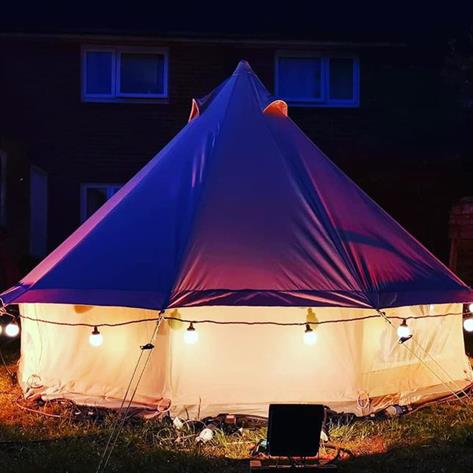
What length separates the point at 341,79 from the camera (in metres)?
13.9

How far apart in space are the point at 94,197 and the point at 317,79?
495cm

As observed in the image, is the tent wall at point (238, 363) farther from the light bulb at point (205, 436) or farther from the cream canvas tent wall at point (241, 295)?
the light bulb at point (205, 436)

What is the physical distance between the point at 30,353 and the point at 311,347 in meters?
2.65

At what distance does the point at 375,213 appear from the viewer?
650 centimetres

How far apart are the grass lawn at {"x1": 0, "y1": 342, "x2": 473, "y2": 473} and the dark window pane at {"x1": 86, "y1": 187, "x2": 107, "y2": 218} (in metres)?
8.16

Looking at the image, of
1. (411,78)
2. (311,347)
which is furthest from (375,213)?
(411,78)

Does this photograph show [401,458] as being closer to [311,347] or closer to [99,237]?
[311,347]

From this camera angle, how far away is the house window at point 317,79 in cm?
1371

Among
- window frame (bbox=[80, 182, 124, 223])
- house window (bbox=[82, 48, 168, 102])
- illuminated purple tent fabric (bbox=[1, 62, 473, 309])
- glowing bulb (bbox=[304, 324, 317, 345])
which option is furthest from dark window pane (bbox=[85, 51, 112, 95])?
glowing bulb (bbox=[304, 324, 317, 345])

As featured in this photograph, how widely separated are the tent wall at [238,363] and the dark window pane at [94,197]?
7857 millimetres

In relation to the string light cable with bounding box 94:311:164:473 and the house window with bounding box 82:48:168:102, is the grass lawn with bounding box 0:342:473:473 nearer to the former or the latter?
the string light cable with bounding box 94:311:164:473

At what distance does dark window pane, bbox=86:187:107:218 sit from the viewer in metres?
13.8

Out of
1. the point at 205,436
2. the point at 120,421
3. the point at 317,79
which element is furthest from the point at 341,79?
the point at 205,436

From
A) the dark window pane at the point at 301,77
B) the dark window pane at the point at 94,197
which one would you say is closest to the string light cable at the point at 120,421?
the dark window pane at the point at 94,197
